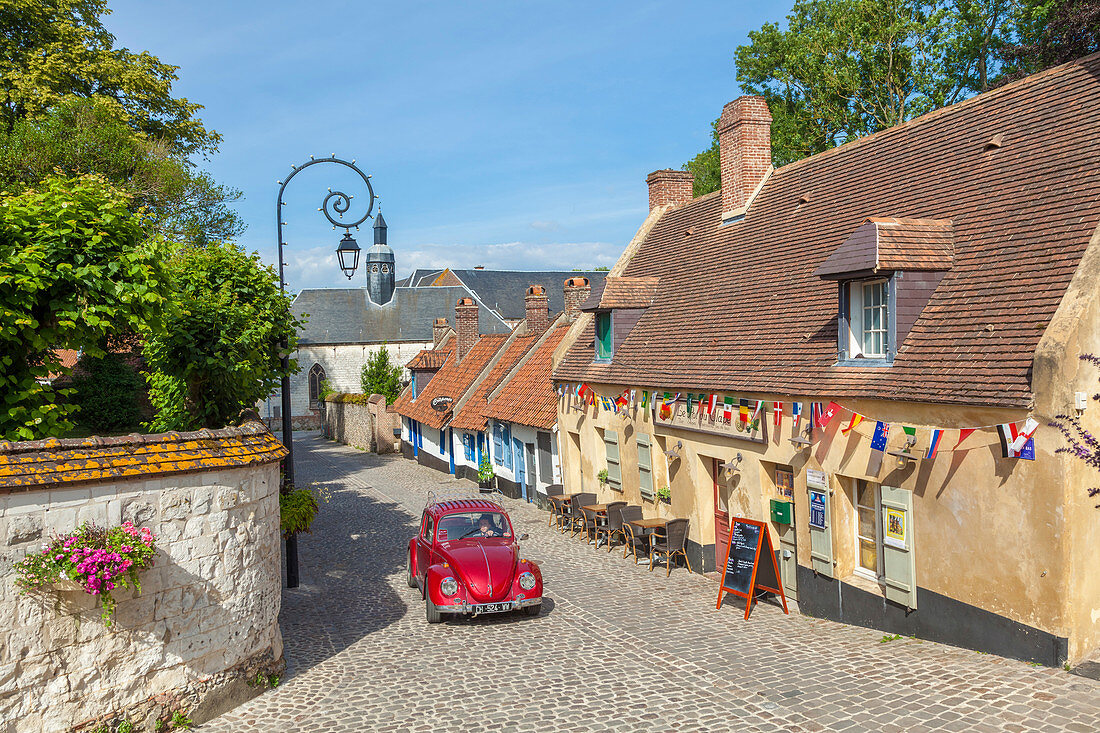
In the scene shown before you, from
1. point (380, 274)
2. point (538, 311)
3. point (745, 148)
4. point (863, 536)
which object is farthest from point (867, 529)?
point (380, 274)

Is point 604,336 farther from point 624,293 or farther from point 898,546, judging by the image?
point 898,546

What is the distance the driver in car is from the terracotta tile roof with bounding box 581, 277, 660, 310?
689 centimetres

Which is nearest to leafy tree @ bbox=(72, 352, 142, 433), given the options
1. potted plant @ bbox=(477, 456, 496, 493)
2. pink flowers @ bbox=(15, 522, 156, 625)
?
potted plant @ bbox=(477, 456, 496, 493)

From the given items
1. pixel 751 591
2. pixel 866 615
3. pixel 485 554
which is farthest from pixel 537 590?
pixel 866 615

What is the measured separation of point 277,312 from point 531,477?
35.8 feet

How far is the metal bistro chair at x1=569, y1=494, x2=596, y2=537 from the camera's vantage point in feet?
59.5

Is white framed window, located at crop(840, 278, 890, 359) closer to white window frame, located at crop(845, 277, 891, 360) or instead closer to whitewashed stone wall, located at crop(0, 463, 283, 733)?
white window frame, located at crop(845, 277, 891, 360)

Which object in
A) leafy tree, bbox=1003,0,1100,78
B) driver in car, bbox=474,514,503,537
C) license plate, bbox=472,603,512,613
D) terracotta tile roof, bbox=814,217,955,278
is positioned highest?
leafy tree, bbox=1003,0,1100,78

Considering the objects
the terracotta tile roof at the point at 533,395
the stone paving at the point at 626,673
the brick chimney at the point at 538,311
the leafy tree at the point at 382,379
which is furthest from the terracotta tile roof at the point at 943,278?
the leafy tree at the point at 382,379

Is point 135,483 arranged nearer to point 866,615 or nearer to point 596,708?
point 596,708

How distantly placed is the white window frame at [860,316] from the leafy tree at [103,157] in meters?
15.6

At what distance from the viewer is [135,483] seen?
7.73m

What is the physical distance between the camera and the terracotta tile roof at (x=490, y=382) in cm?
2644

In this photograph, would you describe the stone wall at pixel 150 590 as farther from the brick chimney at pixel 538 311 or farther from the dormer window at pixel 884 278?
the brick chimney at pixel 538 311
